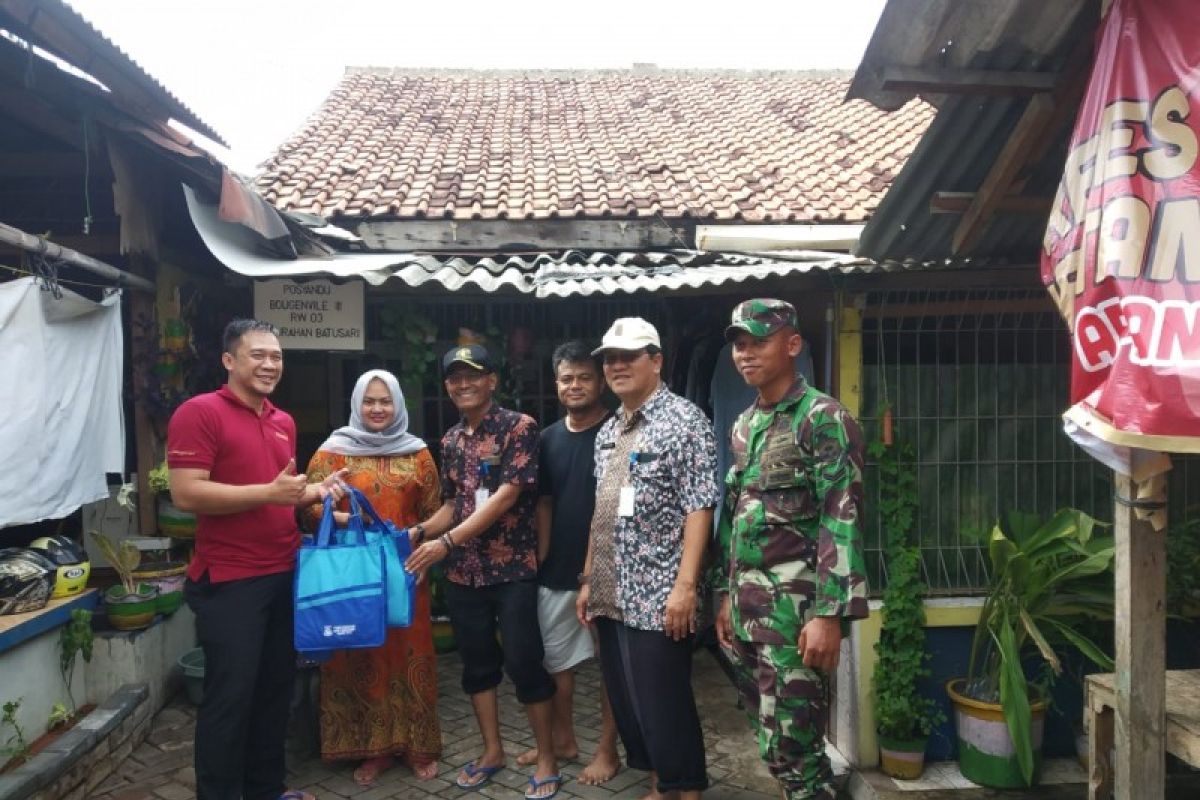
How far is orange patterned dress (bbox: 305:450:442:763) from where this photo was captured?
3869 mm

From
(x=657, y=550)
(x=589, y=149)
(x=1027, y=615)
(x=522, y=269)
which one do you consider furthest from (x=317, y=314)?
(x=589, y=149)

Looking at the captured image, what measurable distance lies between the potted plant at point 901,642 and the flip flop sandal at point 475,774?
185 cm

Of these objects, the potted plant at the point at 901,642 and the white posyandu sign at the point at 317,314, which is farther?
the white posyandu sign at the point at 317,314

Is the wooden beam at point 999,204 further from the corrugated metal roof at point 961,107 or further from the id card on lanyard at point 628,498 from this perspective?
the id card on lanyard at point 628,498

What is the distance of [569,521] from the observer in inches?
148

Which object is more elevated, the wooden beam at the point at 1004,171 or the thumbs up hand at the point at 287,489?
the wooden beam at the point at 1004,171

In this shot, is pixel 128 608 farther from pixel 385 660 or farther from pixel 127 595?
pixel 385 660

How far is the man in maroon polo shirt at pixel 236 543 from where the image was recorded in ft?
10.3

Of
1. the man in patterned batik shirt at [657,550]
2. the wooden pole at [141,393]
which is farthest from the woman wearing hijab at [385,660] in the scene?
the wooden pole at [141,393]

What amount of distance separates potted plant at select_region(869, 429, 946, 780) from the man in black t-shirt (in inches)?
50.6

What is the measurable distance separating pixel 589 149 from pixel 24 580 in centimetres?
679

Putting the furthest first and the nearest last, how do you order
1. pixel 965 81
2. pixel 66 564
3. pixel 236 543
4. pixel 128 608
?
pixel 128 608 → pixel 66 564 → pixel 236 543 → pixel 965 81

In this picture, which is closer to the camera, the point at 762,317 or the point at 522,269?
the point at 762,317

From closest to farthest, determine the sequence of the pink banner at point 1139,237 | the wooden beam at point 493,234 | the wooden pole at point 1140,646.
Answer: the pink banner at point 1139,237 < the wooden pole at point 1140,646 < the wooden beam at point 493,234
